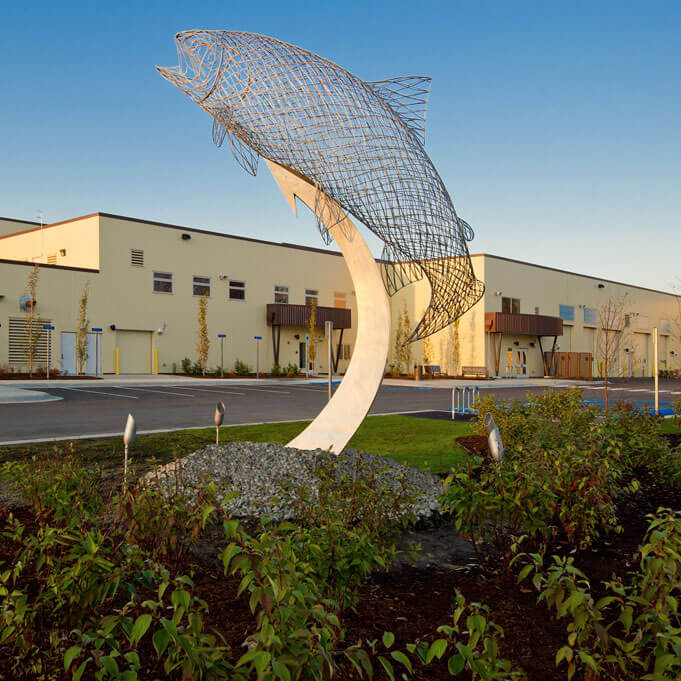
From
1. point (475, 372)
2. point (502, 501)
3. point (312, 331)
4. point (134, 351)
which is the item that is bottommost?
point (502, 501)

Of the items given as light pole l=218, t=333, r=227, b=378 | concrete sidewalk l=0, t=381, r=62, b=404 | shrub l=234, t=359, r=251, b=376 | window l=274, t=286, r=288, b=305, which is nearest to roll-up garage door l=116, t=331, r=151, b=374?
light pole l=218, t=333, r=227, b=378

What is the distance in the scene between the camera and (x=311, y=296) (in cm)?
4172

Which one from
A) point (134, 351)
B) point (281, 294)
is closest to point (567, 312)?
point (281, 294)

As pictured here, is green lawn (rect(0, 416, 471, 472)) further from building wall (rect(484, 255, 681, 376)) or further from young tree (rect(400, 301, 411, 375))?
building wall (rect(484, 255, 681, 376))

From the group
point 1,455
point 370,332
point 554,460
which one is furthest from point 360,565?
point 1,455

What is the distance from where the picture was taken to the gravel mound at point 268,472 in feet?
19.6

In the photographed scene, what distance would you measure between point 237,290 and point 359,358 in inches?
1202

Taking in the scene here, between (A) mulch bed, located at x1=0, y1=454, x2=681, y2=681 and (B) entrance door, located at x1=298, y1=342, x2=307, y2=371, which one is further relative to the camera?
(B) entrance door, located at x1=298, y1=342, x2=307, y2=371

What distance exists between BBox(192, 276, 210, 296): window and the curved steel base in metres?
29.1

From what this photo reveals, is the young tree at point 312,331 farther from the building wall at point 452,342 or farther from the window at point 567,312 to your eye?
the window at point 567,312

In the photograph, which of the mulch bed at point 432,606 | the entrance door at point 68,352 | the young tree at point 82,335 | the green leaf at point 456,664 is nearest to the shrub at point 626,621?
the green leaf at point 456,664

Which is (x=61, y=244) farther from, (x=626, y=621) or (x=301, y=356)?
(x=626, y=621)

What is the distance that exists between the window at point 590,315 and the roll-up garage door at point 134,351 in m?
34.1

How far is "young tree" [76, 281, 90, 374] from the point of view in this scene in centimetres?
3016
